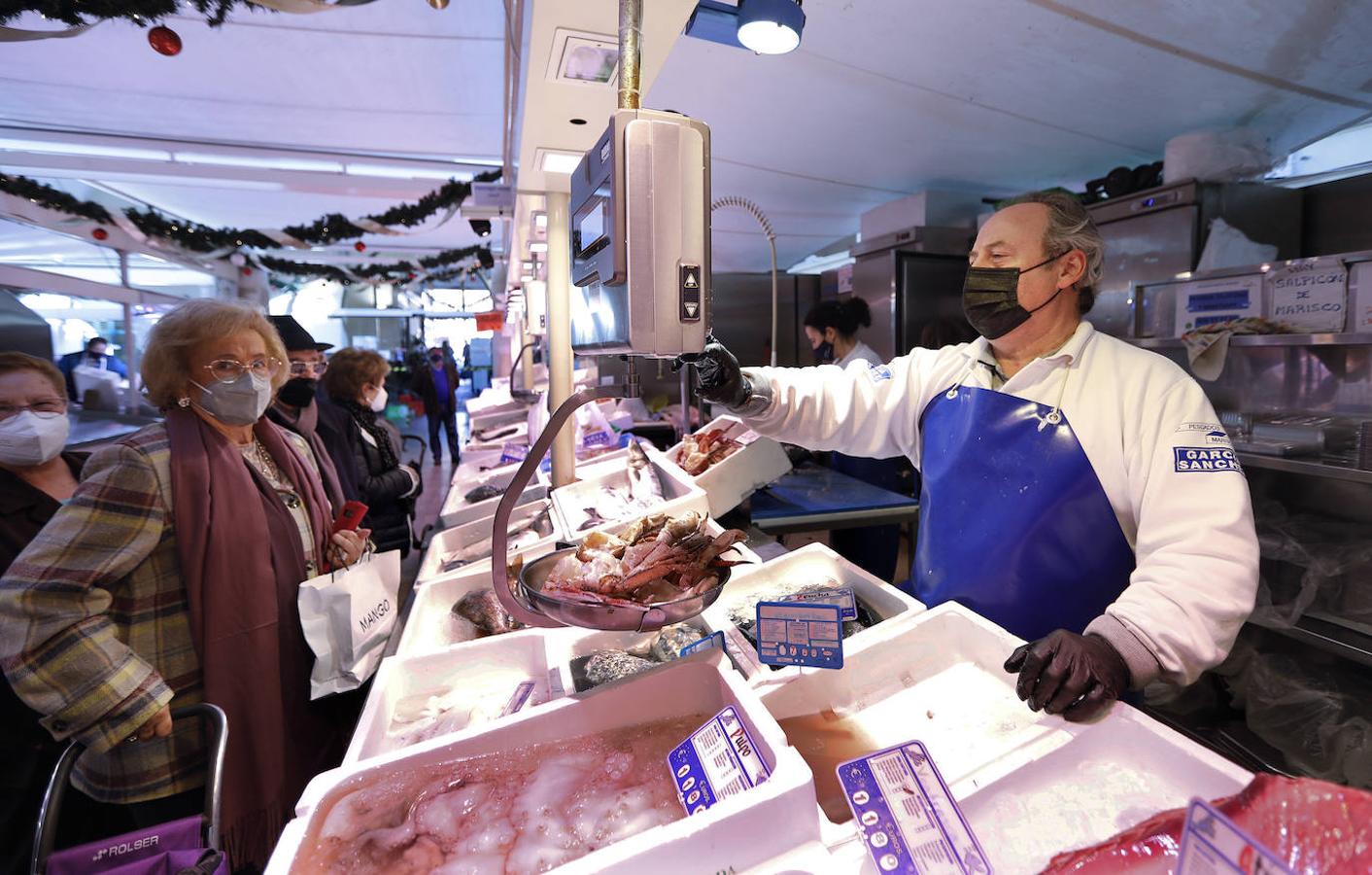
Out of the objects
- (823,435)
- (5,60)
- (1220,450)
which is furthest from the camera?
(5,60)

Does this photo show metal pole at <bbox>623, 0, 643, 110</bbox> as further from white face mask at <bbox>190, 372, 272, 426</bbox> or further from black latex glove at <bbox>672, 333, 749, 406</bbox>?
white face mask at <bbox>190, 372, 272, 426</bbox>

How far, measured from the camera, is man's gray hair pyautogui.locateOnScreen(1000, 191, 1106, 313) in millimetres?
1757

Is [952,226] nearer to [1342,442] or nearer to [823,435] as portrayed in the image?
[1342,442]

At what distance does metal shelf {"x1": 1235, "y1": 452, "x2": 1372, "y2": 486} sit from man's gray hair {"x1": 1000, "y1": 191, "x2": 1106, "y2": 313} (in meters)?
1.08

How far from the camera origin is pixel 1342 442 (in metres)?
2.68

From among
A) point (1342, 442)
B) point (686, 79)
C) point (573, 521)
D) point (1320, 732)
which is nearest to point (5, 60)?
point (686, 79)

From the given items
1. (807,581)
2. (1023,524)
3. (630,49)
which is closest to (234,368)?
(630,49)

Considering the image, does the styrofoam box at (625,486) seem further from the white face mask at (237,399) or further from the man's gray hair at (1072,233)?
the man's gray hair at (1072,233)

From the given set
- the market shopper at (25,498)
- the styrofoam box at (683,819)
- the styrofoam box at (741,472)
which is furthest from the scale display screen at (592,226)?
the market shopper at (25,498)

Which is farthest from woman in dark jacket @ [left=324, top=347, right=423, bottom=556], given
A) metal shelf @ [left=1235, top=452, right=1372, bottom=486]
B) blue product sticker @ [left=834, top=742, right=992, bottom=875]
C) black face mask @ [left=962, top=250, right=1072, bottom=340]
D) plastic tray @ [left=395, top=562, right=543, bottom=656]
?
metal shelf @ [left=1235, top=452, right=1372, bottom=486]

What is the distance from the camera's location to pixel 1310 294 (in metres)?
2.73

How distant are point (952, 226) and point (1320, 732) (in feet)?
14.8

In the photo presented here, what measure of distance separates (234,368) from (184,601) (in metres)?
0.67

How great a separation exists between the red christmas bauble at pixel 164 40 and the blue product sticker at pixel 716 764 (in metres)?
3.67
